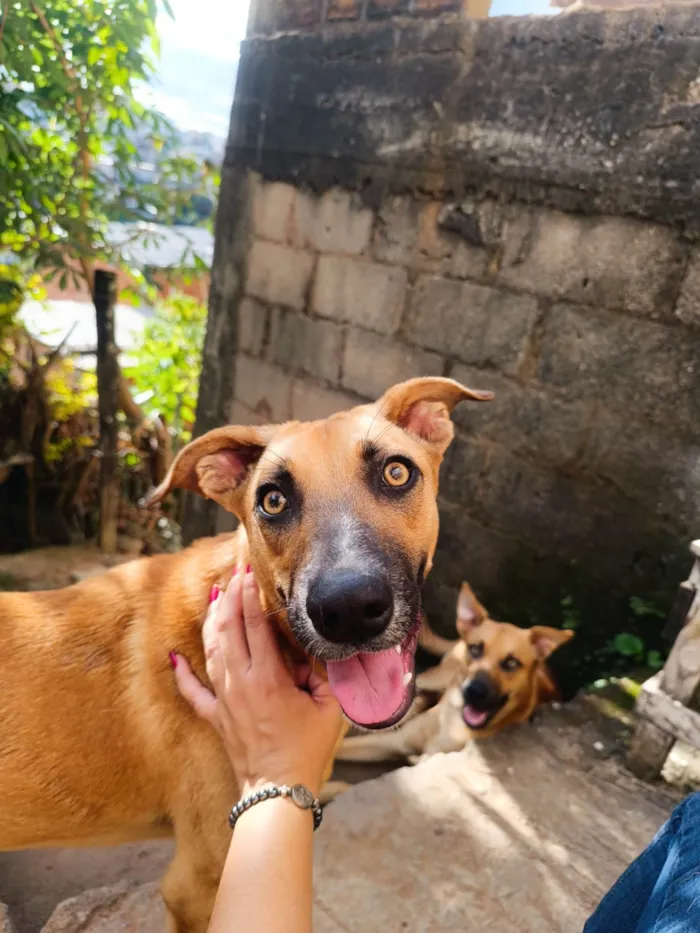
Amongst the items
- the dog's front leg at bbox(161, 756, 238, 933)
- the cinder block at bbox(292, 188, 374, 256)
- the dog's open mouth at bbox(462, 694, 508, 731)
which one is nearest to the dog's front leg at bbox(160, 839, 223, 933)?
the dog's front leg at bbox(161, 756, 238, 933)

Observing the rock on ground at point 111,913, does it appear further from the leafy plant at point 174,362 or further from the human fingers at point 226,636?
the leafy plant at point 174,362

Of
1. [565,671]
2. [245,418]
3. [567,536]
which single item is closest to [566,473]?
[567,536]

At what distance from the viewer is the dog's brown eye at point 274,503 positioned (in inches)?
76.0

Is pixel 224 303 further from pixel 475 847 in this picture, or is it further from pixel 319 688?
pixel 475 847

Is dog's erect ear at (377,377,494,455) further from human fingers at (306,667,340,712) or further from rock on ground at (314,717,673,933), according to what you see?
rock on ground at (314,717,673,933)

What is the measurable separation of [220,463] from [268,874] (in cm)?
128

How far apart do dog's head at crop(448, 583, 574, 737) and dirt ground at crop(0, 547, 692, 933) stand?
21 centimetres

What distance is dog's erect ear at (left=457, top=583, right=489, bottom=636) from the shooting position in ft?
11.2

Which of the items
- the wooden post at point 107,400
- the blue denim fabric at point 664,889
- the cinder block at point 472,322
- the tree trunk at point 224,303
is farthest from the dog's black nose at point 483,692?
the wooden post at point 107,400

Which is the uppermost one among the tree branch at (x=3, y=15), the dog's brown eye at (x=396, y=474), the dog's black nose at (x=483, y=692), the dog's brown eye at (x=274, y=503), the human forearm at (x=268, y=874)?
the tree branch at (x=3, y=15)

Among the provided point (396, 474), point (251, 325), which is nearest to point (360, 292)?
point (251, 325)

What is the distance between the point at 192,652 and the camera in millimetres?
2031

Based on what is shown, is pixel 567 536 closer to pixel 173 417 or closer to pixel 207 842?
pixel 207 842

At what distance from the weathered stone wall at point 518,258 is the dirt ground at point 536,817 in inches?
25.2
